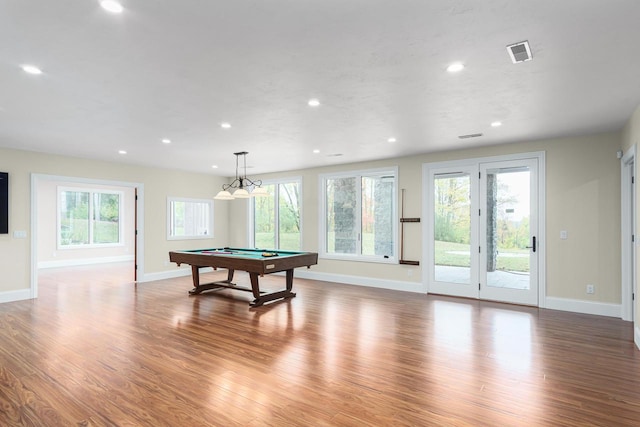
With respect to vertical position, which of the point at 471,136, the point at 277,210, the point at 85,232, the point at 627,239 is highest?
the point at 471,136

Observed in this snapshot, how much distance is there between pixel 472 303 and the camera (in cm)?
573

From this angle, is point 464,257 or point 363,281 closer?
point 464,257

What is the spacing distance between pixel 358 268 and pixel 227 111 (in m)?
4.55

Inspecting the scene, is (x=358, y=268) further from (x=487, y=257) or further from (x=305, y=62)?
(x=305, y=62)

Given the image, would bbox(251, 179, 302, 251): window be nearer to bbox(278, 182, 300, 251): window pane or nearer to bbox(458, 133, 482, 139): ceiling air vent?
bbox(278, 182, 300, 251): window pane

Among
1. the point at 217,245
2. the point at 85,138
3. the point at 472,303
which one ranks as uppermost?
the point at 85,138

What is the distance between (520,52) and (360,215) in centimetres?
513

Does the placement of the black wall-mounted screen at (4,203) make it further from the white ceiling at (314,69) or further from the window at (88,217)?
the window at (88,217)

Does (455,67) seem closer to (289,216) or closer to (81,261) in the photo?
(289,216)

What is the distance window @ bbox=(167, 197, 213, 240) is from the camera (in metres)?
8.46

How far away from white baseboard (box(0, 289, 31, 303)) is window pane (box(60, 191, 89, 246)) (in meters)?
5.08

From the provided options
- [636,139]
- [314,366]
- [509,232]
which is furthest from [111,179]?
[636,139]

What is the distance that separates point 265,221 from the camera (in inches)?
362

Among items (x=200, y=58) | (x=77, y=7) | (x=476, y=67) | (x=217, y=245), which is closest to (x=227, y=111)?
(x=200, y=58)
